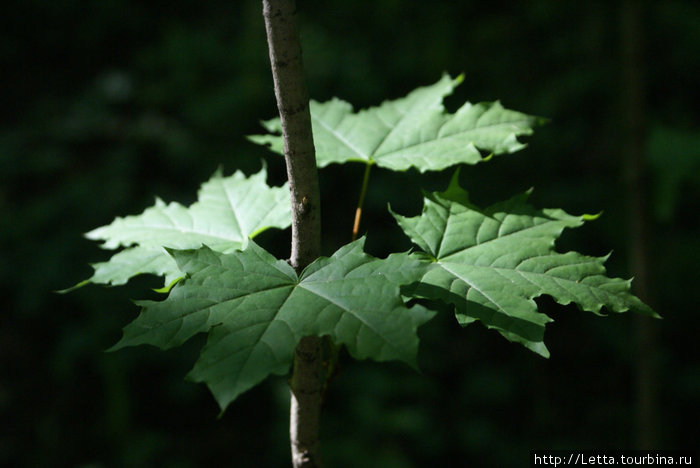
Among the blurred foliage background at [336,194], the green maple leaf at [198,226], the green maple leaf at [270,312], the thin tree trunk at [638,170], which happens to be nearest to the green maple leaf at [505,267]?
the green maple leaf at [270,312]

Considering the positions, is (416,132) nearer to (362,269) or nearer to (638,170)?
(362,269)

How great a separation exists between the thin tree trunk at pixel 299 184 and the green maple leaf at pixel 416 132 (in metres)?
0.37

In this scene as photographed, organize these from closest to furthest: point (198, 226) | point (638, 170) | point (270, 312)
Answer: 1. point (270, 312)
2. point (198, 226)
3. point (638, 170)

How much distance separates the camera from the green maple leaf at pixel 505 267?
3.23ft

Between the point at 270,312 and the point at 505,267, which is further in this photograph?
the point at 505,267

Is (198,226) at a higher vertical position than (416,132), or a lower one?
lower

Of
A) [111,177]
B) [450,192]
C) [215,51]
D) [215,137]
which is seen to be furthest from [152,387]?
[450,192]

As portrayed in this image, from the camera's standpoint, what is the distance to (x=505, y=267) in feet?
3.65

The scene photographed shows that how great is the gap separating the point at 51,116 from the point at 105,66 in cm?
69

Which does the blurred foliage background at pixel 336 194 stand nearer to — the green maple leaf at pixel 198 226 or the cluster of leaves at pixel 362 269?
the cluster of leaves at pixel 362 269

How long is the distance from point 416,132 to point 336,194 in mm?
3153

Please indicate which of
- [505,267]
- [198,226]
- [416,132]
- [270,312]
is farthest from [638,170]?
[270,312]

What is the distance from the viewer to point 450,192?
4.07ft

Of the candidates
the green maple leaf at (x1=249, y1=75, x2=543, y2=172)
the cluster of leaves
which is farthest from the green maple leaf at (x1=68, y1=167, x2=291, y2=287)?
the green maple leaf at (x1=249, y1=75, x2=543, y2=172)
